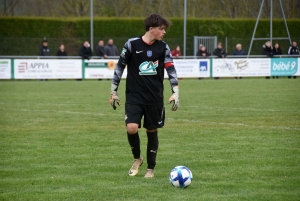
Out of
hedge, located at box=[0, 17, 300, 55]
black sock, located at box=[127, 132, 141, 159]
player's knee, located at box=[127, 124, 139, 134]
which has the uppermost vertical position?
hedge, located at box=[0, 17, 300, 55]

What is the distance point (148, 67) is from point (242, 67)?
2512 centimetres

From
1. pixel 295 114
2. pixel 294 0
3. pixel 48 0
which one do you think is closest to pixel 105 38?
pixel 48 0

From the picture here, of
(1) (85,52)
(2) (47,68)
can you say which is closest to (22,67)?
(2) (47,68)

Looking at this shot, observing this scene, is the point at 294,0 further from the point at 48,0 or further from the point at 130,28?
the point at 48,0

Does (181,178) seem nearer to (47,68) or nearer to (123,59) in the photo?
(123,59)

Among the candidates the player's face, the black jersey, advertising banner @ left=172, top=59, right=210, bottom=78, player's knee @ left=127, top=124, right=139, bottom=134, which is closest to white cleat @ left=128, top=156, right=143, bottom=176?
player's knee @ left=127, top=124, right=139, bottom=134

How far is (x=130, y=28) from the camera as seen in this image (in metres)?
40.7

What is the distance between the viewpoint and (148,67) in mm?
7586

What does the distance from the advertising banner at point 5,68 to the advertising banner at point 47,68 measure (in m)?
0.29

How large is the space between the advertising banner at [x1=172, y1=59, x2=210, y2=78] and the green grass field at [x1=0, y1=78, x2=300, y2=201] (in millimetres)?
12741

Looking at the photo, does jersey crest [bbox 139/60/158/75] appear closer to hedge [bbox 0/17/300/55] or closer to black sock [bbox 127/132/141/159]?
black sock [bbox 127/132/141/159]

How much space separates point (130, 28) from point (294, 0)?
10.6m

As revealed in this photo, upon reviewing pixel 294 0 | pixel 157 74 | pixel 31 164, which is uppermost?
pixel 294 0

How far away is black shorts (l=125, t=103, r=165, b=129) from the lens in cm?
→ 757
